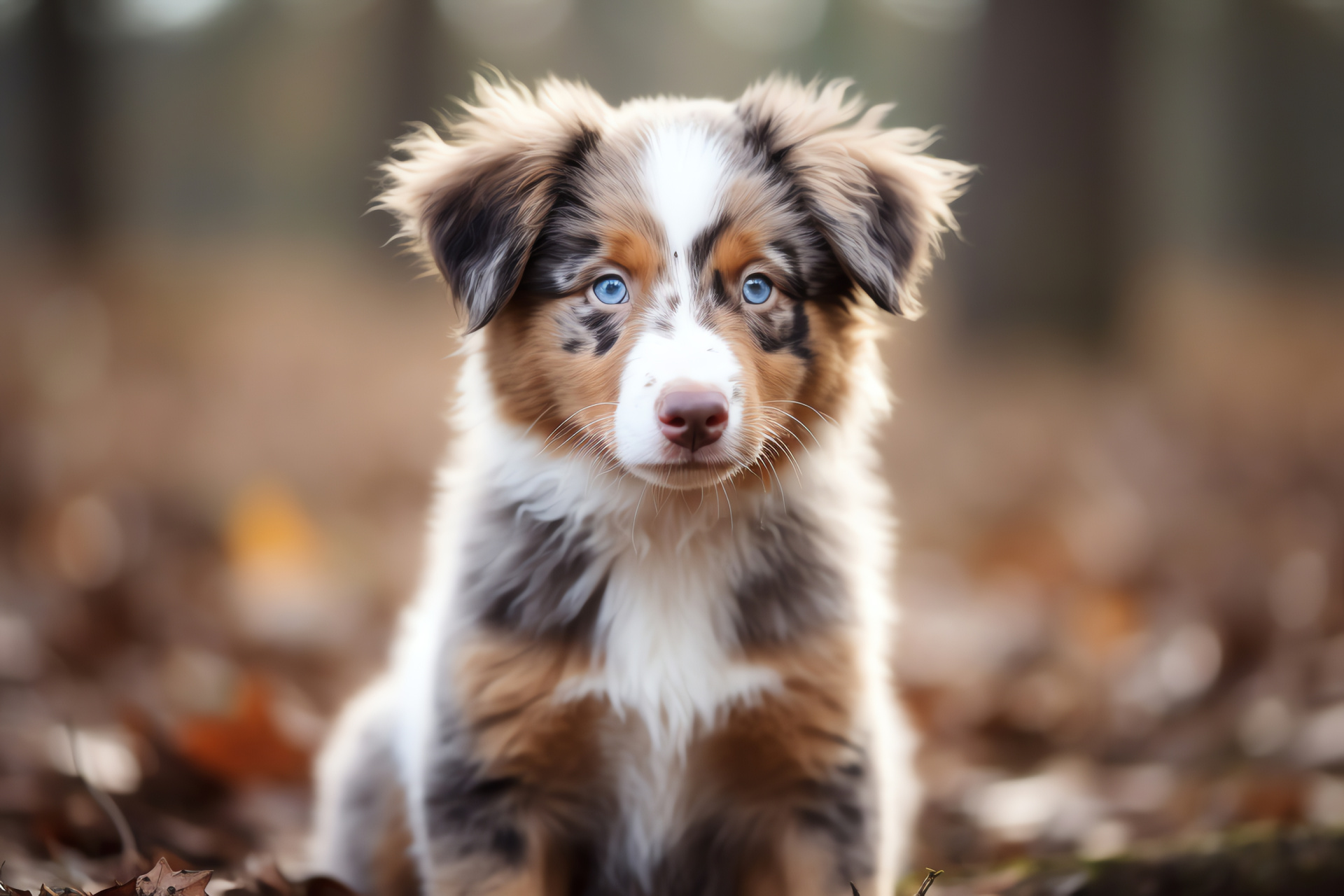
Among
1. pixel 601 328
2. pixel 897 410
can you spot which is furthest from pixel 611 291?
pixel 897 410

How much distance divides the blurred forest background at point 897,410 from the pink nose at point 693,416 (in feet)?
3.04

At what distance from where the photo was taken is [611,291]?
2543mm

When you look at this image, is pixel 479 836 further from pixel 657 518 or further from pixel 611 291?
pixel 611 291

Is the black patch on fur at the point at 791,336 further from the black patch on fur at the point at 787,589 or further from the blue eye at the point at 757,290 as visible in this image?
the black patch on fur at the point at 787,589

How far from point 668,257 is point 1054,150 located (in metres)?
7.34

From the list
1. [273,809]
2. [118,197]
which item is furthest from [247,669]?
[118,197]

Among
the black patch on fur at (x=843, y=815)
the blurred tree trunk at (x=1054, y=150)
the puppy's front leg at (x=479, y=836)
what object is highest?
the blurred tree trunk at (x=1054, y=150)

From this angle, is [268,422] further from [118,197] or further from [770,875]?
[770,875]

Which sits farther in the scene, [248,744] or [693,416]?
[248,744]

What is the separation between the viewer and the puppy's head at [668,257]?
7.83 ft

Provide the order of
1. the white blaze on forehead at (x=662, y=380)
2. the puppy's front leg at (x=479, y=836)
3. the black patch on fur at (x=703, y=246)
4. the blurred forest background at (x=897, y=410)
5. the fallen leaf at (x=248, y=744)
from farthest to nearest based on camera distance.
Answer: the blurred forest background at (x=897, y=410) → the fallen leaf at (x=248, y=744) → the black patch on fur at (x=703, y=246) → the puppy's front leg at (x=479, y=836) → the white blaze on forehead at (x=662, y=380)

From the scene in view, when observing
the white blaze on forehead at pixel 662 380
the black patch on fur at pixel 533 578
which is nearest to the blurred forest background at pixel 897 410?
the black patch on fur at pixel 533 578

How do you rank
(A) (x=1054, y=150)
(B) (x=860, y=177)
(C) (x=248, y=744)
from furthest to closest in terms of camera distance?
(A) (x=1054, y=150)
(C) (x=248, y=744)
(B) (x=860, y=177)

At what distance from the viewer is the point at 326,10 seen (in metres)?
12.8
